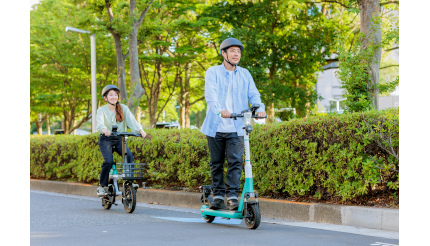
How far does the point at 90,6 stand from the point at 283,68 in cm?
1139

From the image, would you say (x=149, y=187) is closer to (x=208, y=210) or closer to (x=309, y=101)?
(x=208, y=210)

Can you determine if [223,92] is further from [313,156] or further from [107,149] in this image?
[107,149]

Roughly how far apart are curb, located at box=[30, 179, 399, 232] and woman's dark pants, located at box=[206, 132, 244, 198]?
3.04 feet

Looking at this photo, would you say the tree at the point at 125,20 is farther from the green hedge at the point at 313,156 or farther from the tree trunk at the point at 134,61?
the green hedge at the point at 313,156

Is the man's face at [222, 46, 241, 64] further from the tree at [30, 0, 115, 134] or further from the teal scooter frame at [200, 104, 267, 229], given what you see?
the tree at [30, 0, 115, 134]

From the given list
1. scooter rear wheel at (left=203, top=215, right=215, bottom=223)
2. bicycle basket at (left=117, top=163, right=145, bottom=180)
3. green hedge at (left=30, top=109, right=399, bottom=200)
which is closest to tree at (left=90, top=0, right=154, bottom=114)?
green hedge at (left=30, top=109, right=399, bottom=200)

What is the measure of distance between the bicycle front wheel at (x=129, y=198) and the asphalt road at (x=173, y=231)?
120mm

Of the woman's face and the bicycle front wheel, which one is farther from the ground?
the woman's face

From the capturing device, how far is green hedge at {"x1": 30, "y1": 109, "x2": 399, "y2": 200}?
573 cm

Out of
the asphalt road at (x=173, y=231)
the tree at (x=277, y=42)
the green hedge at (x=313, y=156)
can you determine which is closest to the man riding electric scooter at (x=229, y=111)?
the asphalt road at (x=173, y=231)

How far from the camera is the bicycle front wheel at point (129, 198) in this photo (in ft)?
23.3

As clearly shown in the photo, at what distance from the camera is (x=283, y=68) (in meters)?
25.3

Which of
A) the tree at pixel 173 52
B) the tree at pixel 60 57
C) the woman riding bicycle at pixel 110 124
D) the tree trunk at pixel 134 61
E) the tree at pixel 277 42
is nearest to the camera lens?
the woman riding bicycle at pixel 110 124
